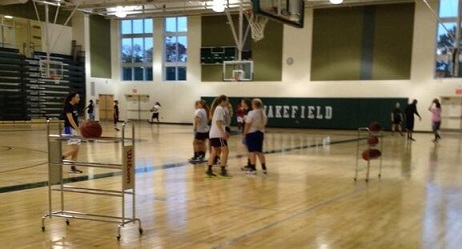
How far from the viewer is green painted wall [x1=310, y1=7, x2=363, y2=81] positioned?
2666cm

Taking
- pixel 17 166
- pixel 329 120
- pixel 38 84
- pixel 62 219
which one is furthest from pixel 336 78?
pixel 62 219

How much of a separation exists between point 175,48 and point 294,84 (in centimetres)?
956

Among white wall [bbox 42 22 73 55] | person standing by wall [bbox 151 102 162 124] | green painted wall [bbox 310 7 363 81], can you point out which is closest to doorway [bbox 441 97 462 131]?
green painted wall [bbox 310 7 363 81]

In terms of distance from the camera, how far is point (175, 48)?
32438mm

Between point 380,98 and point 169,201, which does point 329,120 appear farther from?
point 169,201

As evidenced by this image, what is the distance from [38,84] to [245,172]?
2337cm

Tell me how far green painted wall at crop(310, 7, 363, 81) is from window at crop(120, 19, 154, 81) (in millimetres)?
12645

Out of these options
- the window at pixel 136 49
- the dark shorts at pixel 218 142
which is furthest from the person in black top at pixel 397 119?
the window at pixel 136 49

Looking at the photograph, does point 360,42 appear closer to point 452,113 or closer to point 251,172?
point 452,113

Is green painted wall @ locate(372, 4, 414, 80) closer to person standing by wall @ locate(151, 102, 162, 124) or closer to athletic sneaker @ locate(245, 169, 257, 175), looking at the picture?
person standing by wall @ locate(151, 102, 162, 124)

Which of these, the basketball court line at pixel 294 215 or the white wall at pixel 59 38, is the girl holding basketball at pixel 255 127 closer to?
the basketball court line at pixel 294 215

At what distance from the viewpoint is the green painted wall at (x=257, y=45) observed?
94.6 ft

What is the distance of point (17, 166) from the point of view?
33.1 ft

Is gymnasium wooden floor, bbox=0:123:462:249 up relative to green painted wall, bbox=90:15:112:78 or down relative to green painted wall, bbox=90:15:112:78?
down
